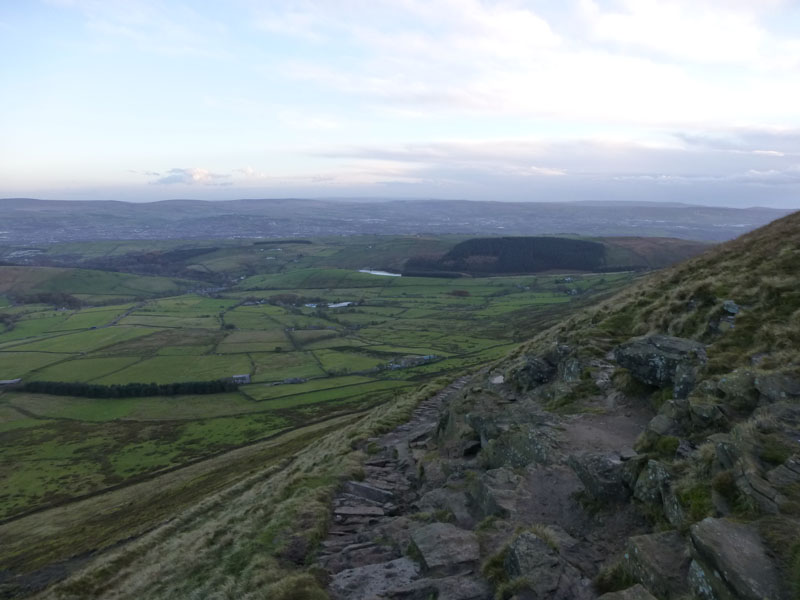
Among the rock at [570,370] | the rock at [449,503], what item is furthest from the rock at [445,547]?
the rock at [570,370]

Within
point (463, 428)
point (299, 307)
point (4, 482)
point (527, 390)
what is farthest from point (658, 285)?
point (299, 307)

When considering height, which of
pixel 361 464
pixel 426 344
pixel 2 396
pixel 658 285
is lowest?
pixel 2 396

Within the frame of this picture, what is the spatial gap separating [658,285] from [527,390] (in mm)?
13013

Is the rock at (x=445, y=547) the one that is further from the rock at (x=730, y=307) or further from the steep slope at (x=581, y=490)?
the rock at (x=730, y=307)

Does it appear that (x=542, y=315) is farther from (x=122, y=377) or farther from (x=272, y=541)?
(x=272, y=541)

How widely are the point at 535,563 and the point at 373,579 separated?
4.83m

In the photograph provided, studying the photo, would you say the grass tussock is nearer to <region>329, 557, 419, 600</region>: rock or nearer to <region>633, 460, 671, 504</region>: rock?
<region>329, 557, 419, 600</region>: rock

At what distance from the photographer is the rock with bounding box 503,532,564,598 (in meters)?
11.1

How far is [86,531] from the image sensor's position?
43781 mm

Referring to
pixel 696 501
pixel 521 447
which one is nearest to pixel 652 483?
pixel 696 501

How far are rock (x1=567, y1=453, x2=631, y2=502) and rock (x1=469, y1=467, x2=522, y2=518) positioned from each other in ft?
7.56

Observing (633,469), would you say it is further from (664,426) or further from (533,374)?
(533,374)

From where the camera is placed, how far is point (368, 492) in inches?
812

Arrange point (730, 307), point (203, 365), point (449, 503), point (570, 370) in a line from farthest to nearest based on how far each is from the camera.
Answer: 1. point (203, 365)
2. point (570, 370)
3. point (730, 307)
4. point (449, 503)
